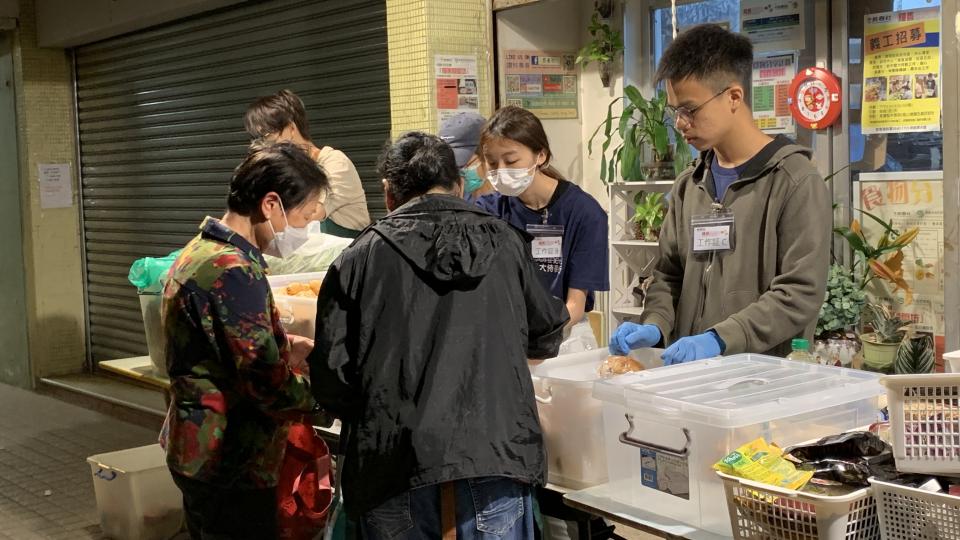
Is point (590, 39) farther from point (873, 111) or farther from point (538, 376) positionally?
point (538, 376)

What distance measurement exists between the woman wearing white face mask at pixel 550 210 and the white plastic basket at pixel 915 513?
1725 millimetres

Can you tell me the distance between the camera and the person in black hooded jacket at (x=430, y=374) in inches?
93.1

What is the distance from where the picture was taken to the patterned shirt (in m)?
2.88

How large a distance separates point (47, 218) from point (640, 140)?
Result: 619 centimetres

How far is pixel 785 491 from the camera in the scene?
80.5 inches

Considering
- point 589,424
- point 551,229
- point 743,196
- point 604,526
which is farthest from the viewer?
point 551,229

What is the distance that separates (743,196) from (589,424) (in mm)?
788

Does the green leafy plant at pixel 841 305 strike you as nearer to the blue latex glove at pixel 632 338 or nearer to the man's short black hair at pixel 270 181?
the blue latex glove at pixel 632 338

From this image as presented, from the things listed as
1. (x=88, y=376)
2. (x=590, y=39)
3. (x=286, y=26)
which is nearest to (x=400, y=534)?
(x=590, y=39)

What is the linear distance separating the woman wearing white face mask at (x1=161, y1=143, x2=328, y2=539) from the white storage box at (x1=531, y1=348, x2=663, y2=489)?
2.29ft

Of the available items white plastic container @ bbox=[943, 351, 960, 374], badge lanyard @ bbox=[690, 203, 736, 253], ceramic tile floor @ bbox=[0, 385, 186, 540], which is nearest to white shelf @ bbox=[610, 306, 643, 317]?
badge lanyard @ bbox=[690, 203, 736, 253]

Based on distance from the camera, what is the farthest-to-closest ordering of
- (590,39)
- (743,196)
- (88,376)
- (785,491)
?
(88,376)
(590,39)
(743,196)
(785,491)

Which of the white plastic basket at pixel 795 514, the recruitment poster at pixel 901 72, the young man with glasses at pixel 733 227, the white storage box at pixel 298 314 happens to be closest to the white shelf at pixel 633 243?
the recruitment poster at pixel 901 72

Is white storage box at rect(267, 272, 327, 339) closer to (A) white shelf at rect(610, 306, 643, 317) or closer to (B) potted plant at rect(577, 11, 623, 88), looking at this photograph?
(A) white shelf at rect(610, 306, 643, 317)
